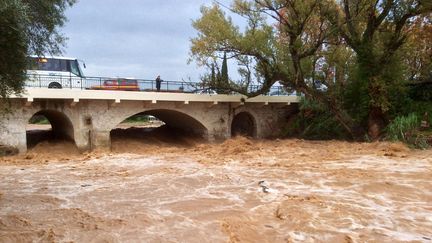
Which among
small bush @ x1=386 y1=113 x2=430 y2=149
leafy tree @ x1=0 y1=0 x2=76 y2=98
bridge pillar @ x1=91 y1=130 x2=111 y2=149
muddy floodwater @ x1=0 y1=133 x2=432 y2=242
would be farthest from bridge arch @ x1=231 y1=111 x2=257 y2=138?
leafy tree @ x1=0 y1=0 x2=76 y2=98

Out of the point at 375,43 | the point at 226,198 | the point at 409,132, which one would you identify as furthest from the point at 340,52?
the point at 226,198

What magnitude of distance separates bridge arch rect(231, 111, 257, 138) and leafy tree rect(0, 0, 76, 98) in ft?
56.6

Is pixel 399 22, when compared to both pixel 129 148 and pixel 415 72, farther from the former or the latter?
pixel 129 148

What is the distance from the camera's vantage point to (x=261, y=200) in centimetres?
773

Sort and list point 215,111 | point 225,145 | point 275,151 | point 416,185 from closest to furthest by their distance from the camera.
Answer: point 416,185
point 275,151
point 225,145
point 215,111

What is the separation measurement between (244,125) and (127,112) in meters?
8.77

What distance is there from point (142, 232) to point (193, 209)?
1.46m

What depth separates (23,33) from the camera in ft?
16.6

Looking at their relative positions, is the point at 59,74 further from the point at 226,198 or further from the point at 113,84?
the point at 226,198

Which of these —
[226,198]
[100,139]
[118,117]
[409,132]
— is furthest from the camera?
[118,117]

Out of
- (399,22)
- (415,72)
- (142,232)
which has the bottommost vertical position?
(142,232)

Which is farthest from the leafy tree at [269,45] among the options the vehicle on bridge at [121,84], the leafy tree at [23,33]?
the leafy tree at [23,33]

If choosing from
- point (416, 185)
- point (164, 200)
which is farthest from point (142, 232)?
point (416, 185)

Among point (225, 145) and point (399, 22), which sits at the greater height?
point (399, 22)
